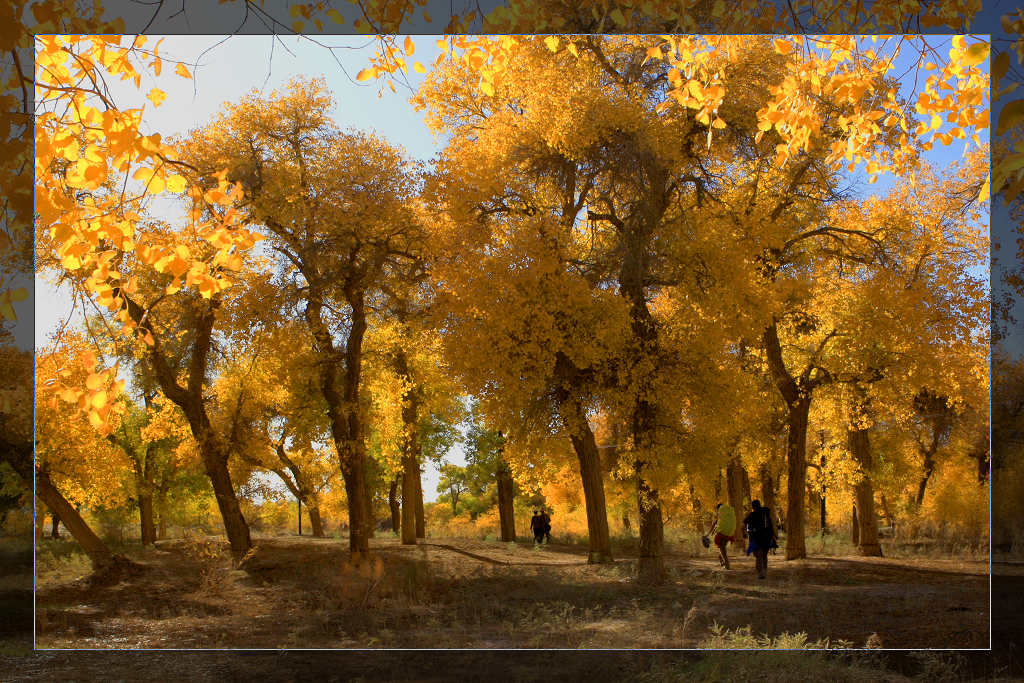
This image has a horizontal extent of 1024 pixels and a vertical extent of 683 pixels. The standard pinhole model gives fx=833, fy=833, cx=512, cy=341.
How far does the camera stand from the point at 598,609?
4656 millimetres

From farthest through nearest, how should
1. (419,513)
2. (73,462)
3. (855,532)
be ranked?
(73,462) < (419,513) < (855,532)

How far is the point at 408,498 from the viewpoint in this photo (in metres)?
4.80

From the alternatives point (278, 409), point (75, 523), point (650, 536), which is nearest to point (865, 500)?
point (650, 536)

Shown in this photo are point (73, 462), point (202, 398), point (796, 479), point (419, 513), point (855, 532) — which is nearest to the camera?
point (855, 532)

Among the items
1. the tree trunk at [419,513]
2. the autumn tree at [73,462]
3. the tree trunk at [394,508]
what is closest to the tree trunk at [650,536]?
the tree trunk at [419,513]

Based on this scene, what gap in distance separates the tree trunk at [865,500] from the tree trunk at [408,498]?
249 centimetres

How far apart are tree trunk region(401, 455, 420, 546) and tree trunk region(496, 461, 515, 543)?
0.49 meters

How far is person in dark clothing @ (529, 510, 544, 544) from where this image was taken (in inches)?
186

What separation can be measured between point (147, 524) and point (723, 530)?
3.32 m

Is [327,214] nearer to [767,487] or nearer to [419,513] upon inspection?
[419,513]

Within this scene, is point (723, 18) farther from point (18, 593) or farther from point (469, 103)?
point (18, 593)

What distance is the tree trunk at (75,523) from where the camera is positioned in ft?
16.0

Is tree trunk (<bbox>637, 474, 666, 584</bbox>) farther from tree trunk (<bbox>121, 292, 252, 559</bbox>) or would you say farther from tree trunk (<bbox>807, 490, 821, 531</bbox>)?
tree trunk (<bbox>121, 292, 252, 559</bbox>)

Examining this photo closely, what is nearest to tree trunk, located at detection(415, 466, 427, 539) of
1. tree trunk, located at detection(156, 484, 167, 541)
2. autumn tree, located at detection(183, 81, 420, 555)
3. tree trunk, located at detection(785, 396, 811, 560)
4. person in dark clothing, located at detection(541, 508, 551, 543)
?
autumn tree, located at detection(183, 81, 420, 555)
